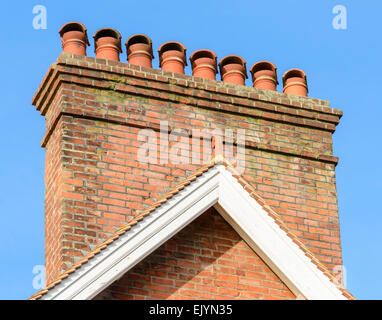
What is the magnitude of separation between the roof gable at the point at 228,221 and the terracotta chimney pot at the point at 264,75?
312cm

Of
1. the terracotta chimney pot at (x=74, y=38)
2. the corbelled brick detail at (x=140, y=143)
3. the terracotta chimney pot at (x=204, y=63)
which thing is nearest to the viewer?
the corbelled brick detail at (x=140, y=143)

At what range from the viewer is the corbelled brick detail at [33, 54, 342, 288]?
11.9 metres

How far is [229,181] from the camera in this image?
10766 mm

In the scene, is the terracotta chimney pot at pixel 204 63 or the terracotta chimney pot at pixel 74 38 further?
the terracotta chimney pot at pixel 204 63

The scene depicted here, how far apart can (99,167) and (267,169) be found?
7.18ft

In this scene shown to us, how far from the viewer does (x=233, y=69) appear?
44.7 feet

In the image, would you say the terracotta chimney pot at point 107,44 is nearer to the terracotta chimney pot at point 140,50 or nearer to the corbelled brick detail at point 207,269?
the terracotta chimney pot at point 140,50

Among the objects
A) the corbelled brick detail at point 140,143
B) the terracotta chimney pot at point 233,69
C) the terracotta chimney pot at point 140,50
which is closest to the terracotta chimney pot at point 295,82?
the corbelled brick detail at point 140,143

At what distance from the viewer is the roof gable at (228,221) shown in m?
9.95

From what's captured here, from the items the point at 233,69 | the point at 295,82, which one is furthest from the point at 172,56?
the point at 295,82

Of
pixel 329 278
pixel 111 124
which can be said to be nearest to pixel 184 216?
pixel 329 278

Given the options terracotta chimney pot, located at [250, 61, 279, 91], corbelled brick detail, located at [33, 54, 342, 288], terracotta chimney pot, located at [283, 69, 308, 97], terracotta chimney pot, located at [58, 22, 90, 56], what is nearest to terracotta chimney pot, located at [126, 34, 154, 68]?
corbelled brick detail, located at [33, 54, 342, 288]

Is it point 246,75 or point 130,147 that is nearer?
point 130,147
